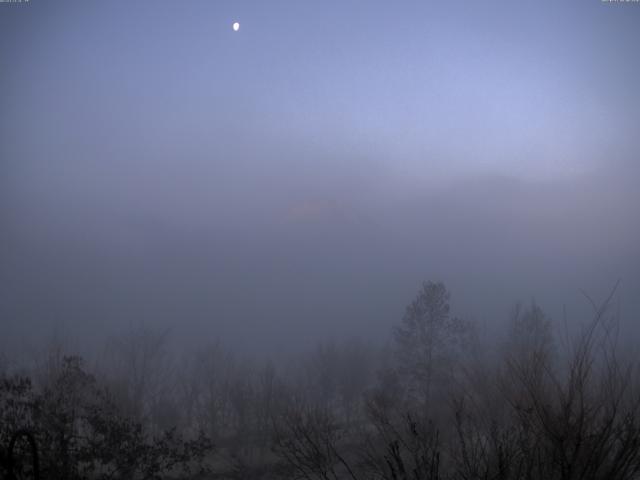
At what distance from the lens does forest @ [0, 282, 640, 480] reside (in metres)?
5.23

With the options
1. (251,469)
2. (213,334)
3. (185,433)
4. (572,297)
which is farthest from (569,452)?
(572,297)

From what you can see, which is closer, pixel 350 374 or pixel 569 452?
pixel 569 452

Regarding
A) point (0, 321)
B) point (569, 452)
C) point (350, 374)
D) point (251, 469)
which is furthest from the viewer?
point (0, 321)

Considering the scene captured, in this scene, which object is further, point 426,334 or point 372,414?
point 426,334

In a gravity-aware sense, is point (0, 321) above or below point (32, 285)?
below

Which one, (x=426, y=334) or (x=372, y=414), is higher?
(x=426, y=334)

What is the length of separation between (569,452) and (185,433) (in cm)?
3568

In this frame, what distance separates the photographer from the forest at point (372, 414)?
523 cm

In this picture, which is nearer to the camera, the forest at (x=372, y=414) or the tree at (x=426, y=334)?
A: the forest at (x=372, y=414)

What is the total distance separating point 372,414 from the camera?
662 centimetres

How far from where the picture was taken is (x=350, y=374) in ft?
137

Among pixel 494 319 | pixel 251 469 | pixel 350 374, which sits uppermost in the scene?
pixel 494 319

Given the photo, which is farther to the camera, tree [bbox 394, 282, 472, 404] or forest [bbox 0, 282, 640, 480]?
tree [bbox 394, 282, 472, 404]

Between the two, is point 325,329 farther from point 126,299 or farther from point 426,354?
point 426,354
